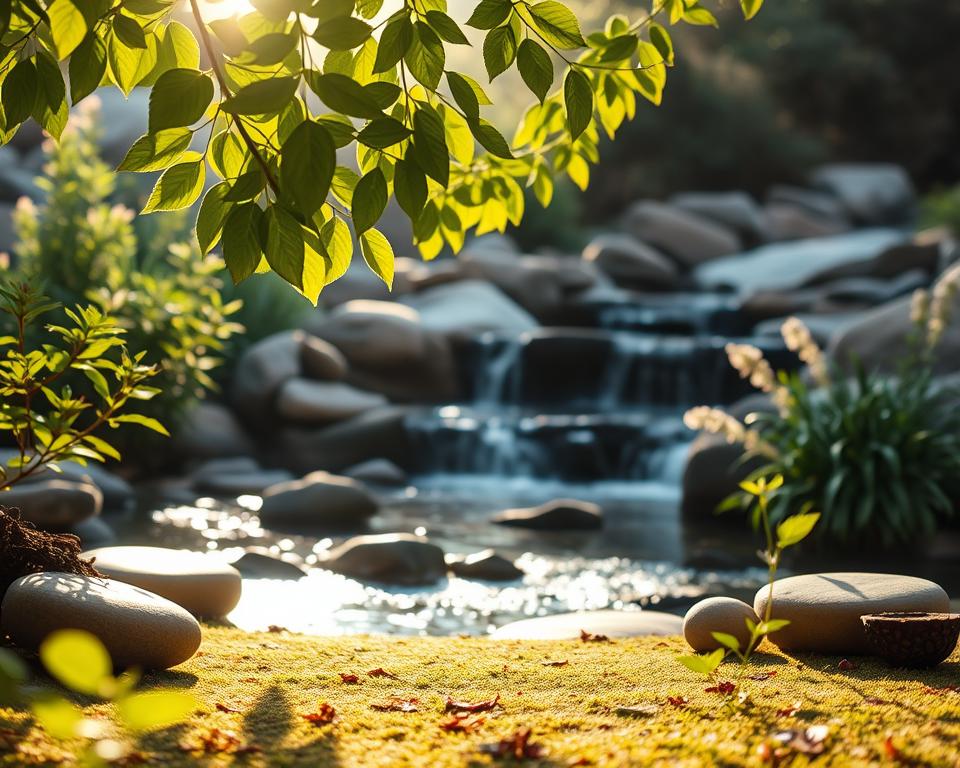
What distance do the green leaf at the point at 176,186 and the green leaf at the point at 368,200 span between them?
1.23ft

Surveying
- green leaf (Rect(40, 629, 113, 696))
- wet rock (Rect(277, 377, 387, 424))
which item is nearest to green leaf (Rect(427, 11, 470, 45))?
green leaf (Rect(40, 629, 113, 696))

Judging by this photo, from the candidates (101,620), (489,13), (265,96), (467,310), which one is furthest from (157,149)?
(467,310)

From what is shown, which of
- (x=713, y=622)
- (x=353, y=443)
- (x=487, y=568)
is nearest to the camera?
(x=713, y=622)

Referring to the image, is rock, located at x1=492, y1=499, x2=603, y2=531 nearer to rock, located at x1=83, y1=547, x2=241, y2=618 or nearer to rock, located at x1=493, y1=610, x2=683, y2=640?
rock, located at x1=493, y1=610, x2=683, y2=640

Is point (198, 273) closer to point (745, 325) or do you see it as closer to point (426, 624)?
point (426, 624)

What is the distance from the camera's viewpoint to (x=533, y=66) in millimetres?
2334

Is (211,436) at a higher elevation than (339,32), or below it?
higher

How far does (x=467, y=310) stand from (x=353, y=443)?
3714mm

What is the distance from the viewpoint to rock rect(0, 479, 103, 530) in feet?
21.7

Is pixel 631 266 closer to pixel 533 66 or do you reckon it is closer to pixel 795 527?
pixel 795 527

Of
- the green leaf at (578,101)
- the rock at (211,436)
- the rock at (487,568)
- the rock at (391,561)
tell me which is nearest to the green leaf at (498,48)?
the green leaf at (578,101)

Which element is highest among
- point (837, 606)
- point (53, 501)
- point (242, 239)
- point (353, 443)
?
point (353, 443)

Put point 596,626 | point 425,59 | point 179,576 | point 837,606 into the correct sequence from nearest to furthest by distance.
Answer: point 425,59
point 837,606
point 179,576
point 596,626

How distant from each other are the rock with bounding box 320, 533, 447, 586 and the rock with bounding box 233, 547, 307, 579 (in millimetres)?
261
